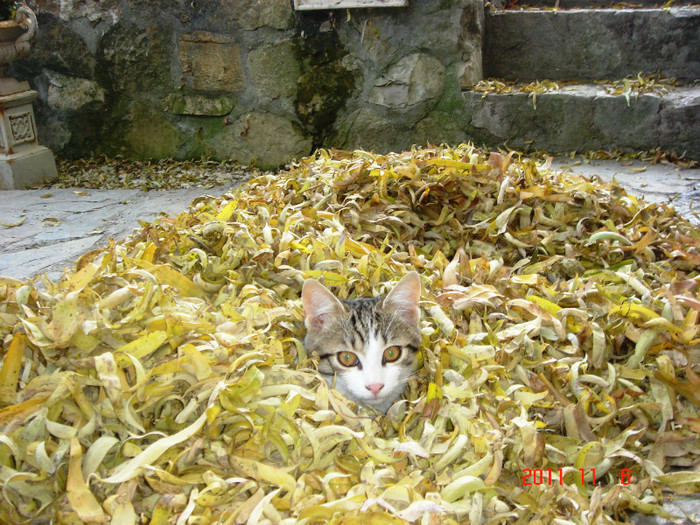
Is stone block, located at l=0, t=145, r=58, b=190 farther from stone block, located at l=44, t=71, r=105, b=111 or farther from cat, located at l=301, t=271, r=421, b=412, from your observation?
cat, located at l=301, t=271, r=421, b=412

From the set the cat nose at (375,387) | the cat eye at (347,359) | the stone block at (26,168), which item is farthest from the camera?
the stone block at (26,168)

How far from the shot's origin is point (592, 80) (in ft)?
13.2

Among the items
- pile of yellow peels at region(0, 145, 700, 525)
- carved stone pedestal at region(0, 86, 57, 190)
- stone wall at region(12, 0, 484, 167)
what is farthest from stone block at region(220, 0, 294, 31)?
Answer: pile of yellow peels at region(0, 145, 700, 525)

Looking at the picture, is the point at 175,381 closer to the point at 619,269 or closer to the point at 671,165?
the point at 619,269

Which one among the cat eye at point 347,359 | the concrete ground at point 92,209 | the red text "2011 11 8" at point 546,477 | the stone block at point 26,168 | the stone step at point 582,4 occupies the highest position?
the stone step at point 582,4

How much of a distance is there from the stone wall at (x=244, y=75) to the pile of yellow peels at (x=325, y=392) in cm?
191

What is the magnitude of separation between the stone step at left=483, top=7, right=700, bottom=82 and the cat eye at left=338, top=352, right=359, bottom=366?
3136 millimetres

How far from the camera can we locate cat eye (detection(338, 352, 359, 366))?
5.61 feet

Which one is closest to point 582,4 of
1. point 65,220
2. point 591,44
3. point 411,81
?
point 591,44

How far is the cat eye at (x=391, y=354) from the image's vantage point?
5.57 ft

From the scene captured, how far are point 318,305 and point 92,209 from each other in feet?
7.15

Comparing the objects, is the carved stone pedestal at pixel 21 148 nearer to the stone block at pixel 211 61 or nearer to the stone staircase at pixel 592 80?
the stone block at pixel 211 61

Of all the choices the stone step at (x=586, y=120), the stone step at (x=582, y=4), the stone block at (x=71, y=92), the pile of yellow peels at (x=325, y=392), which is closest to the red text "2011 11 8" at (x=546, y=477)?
the pile of yellow peels at (x=325, y=392)

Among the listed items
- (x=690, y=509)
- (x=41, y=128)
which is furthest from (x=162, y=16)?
(x=690, y=509)
